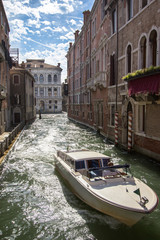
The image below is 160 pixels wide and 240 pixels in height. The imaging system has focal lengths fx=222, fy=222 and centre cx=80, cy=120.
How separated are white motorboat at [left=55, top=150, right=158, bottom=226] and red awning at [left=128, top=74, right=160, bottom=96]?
362cm

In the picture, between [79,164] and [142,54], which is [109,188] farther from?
[142,54]

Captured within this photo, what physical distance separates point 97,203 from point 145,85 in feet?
19.5

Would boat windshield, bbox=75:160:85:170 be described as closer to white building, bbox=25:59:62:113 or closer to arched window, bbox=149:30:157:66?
arched window, bbox=149:30:157:66

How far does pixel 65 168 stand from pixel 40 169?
8.29 feet

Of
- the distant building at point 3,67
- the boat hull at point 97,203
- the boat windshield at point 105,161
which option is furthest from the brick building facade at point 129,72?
the distant building at point 3,67

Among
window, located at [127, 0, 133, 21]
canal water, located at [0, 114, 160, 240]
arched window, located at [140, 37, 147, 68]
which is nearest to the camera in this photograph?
canal water, located at [0, 114, 160, 240]

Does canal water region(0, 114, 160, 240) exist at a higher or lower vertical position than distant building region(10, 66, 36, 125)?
lower

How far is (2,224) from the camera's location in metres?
5.93

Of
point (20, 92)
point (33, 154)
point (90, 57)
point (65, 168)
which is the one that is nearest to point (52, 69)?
point (20, 92)

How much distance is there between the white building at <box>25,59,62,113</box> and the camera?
64.7m

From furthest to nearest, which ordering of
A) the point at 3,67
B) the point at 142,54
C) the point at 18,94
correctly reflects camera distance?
the point at 18,94 < the point at 3,67 < the point at 142,54

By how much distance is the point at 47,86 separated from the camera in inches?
2574

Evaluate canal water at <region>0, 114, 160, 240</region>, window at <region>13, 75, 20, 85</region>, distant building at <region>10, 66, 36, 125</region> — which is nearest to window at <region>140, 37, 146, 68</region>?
canal water at <region>0, 114, 160, 240</region>

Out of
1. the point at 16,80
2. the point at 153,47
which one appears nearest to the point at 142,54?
the point at 153,47
